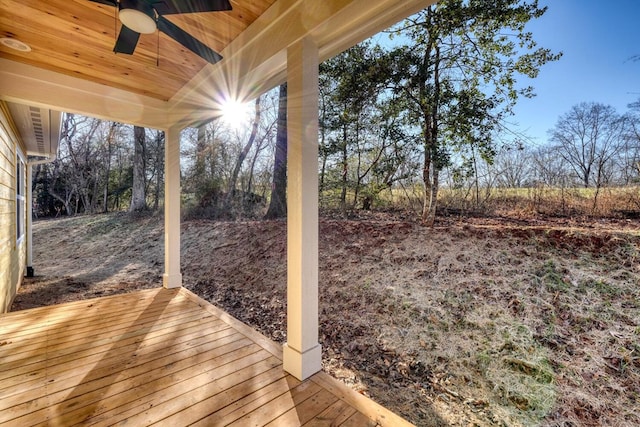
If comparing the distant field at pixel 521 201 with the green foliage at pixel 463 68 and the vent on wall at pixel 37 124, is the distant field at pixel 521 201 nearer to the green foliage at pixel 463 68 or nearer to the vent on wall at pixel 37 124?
the green foliage at pixel 463 68

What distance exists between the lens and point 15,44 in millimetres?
2201

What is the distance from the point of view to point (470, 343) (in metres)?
2.63

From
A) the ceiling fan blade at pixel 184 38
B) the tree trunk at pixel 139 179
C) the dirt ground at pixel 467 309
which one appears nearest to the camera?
the ceiling fan blade at pixel 184 38

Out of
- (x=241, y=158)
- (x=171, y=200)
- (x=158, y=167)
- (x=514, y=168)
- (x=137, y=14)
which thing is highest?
(x=158, y=167)

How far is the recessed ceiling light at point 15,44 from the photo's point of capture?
7.04 ft

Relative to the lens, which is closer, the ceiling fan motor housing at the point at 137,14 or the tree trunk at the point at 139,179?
the ceiling fan motor housing at the point at 137,14

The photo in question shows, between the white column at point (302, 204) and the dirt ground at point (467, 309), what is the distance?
0.84 meters

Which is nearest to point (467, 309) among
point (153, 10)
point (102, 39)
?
point (153, 10)

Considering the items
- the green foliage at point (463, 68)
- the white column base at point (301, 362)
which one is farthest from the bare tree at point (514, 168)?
the white column base at point (301, 362)

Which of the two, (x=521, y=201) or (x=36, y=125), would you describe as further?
(x=521, y=201)

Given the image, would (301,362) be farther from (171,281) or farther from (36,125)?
(36,125)

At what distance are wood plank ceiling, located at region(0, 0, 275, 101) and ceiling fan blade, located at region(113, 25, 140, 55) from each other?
0.35 meters

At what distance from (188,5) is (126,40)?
0.57m

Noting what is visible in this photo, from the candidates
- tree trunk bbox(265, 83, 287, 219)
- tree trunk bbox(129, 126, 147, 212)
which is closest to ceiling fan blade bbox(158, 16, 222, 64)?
tree trunk bbox(265, 83, 287, 219)
